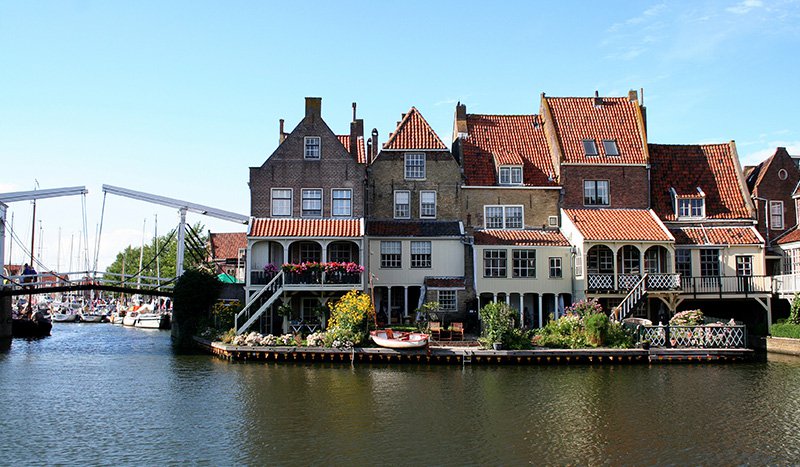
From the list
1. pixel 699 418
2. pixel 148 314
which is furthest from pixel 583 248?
pixel 148 314

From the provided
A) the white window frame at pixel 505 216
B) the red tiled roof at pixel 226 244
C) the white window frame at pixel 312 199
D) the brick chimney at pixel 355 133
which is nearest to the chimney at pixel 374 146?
the brick chimney at pixel 355 133

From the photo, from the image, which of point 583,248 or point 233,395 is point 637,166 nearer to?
point 583,248

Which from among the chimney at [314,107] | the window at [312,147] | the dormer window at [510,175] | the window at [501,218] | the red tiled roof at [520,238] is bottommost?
the red tiled roof at [520,238]

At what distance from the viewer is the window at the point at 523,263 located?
136 ft

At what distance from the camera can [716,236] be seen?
42844 millimetres

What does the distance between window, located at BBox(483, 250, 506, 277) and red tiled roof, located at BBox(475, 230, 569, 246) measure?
22.5 inches

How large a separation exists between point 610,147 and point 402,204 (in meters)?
13.1

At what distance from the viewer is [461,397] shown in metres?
25.2

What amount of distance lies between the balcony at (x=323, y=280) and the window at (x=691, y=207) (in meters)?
19.7

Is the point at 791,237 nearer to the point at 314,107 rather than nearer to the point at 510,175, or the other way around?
the point at 510,175

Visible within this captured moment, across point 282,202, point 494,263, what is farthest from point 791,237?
point 282,202

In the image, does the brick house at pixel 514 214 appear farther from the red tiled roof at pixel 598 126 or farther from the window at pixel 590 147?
the window at pixel 590 147

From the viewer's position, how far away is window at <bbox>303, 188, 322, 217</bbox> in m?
42.3

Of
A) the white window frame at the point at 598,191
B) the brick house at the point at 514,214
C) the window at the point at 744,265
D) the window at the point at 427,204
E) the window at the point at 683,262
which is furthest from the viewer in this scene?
the white window frame at the point at 598,191
